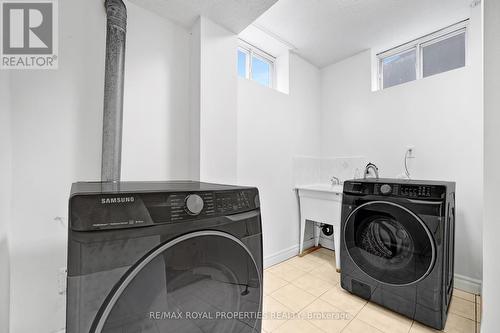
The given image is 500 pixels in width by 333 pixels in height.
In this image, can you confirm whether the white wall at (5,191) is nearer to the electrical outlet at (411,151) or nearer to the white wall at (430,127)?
the white wall at (430,127)

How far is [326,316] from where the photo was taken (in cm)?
152

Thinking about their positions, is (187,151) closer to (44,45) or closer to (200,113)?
(200,113)

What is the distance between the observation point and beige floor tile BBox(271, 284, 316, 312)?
5.38 ft

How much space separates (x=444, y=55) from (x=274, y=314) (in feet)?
9.15

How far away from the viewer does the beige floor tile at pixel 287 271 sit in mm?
2041

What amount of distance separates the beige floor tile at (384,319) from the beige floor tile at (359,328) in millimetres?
35

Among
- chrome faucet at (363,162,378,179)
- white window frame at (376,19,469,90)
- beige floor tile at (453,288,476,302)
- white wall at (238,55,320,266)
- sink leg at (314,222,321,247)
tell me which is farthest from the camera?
sink leg at (314,222,321,247)

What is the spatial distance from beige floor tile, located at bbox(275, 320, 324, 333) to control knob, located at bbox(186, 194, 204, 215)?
1192mm

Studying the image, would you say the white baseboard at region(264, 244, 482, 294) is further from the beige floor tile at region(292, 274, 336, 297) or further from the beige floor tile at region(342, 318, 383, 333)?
the beige floor tile at region(342, 318, 383, 333)

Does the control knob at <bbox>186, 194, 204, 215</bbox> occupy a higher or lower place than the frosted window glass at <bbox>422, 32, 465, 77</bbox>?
lower

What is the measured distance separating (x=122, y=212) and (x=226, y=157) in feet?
3.79

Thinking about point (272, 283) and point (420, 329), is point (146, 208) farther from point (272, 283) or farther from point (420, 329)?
point (420, 329)

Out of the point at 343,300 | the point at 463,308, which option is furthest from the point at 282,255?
the point at 463,308

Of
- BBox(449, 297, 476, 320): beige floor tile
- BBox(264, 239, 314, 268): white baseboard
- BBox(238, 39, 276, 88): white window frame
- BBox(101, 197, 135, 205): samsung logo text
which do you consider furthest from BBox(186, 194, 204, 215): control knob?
BBox(449, 297, 476, 320): beige floor tile
